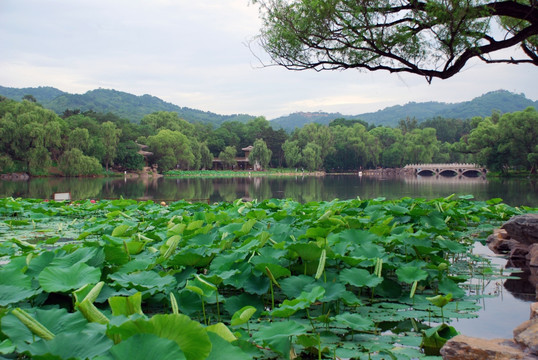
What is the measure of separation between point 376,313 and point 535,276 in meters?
1.89

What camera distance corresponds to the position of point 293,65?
25.3ft

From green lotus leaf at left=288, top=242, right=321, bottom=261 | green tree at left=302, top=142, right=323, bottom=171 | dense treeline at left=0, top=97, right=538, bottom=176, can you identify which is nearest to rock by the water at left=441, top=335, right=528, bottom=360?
green lotus leaf at left=288, top=242, right=321, bottom=261

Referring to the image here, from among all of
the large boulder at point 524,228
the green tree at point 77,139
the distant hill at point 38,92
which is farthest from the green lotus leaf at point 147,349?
the distant hill at point 38,92

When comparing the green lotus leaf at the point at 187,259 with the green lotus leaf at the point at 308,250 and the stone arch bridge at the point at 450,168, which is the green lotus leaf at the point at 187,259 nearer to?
the green lotus leaf at the point at 308,250

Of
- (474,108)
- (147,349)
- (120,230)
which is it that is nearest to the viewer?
(147,349)

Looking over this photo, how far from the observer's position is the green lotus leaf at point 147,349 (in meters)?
0.83

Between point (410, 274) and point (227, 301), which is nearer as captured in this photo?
point (227, 301)

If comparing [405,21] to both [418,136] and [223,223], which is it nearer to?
[223,223]

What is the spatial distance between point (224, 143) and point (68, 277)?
2414 inches

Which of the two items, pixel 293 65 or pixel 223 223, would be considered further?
pixel 293 65

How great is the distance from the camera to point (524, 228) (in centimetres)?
390

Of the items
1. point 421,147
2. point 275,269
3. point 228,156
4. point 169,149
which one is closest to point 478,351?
point 275,269

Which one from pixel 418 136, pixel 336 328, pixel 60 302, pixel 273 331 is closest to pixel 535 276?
pixel 336 328

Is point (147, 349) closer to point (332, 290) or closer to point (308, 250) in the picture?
point (332, 290)
